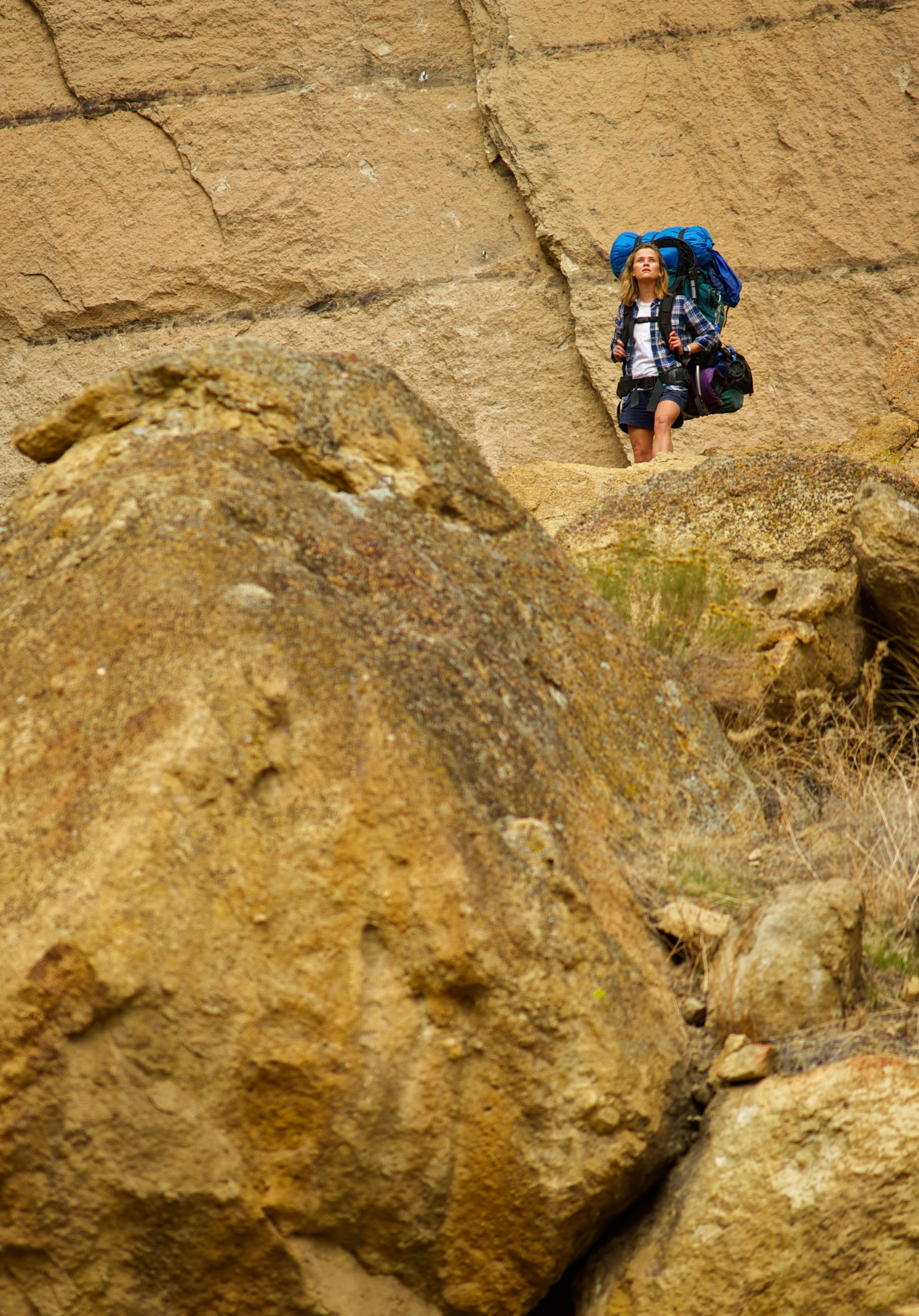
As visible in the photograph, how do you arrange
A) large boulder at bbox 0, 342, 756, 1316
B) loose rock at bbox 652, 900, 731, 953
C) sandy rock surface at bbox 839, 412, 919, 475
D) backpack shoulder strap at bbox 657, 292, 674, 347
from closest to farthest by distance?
large boulder at bbox 0, 342, 756, 1316
loose rock at bbox 652, 900, 731, 953
sandy rock surface at bbox 839, 412, 919, 475
backpack shoulder strap at bbox 657, 292, 674, 347

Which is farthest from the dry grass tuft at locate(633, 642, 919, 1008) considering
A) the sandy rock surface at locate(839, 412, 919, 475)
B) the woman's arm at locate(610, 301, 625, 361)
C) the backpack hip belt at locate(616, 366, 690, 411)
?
the woman's arm at locate(610, 301, 625, 361)

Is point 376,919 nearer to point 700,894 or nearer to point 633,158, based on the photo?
point 700,894

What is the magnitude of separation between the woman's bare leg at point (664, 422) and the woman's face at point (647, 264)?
56 cm

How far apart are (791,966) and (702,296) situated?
162 inches

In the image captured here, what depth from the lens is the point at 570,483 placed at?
5246mm

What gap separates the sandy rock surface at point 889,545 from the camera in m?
3.82

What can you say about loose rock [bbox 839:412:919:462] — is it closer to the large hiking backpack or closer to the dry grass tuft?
the large hiking backpack

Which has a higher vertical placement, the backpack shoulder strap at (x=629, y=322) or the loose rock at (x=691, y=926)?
the loose rock at (x=691, y=926)

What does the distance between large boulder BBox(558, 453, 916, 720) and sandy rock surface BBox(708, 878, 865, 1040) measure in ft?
4.01

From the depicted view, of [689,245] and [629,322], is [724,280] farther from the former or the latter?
[629,322]

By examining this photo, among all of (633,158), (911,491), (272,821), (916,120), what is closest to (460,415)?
(633,158)

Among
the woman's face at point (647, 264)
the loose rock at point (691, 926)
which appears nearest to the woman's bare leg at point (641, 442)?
the woman's face at point (647, 264)

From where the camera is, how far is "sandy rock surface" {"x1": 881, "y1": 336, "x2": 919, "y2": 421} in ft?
19.5

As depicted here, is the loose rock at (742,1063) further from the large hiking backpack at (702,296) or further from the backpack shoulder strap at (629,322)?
the backpack shoulder strap at (629,322)
